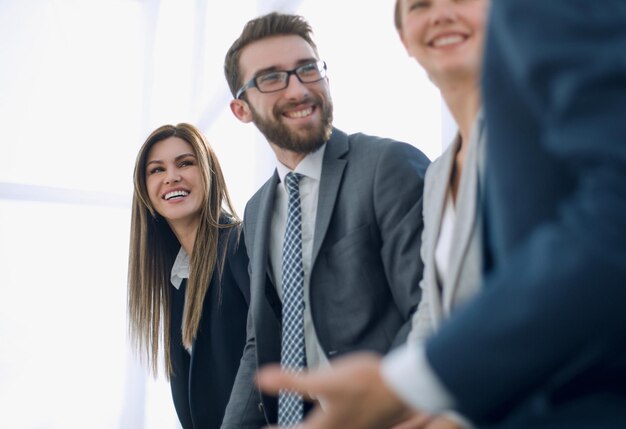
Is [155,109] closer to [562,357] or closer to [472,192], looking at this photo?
[472,192]

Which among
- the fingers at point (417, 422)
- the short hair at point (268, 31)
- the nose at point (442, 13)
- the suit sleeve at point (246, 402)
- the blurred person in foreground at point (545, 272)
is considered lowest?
the suit sleeve at point (246, 402)

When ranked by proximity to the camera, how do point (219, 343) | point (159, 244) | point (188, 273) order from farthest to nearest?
point (159, 244), point (188, 273), point (219, 343)

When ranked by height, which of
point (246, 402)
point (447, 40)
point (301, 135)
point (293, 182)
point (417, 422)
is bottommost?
point (246, 402)

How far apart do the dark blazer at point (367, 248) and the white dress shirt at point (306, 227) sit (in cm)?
5

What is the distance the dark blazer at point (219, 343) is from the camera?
2.38 meters

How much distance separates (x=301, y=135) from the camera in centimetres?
189

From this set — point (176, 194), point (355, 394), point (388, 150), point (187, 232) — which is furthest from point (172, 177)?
point (355, 394)

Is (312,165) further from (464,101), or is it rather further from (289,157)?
(464,101)

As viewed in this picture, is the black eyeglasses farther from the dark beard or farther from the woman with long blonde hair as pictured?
the woman with long blonde hair

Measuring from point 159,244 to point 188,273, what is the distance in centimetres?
21

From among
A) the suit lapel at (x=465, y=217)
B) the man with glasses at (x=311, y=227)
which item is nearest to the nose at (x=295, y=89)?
the man with glasses at (x=311, y=227)

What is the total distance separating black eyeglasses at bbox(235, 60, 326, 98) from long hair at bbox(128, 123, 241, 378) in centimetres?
66

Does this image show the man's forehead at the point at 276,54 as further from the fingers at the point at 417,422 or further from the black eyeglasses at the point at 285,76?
the fingers at the point at 417,422

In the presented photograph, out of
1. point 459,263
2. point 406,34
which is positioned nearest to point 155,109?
point 406,34
